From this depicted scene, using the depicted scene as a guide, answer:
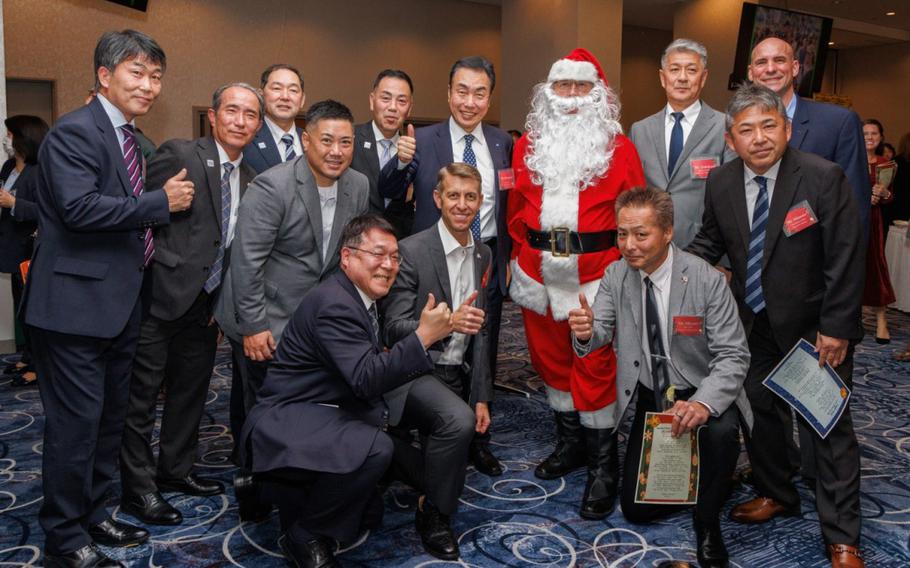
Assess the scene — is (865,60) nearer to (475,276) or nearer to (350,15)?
(350,15)

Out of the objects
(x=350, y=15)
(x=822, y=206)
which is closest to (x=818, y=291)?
(x=822, y=206)

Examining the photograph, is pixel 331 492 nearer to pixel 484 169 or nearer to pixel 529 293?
pixel 529 293

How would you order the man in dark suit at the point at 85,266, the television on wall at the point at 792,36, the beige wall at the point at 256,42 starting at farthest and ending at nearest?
the beige wall at the point at 256,42 < the television on wall at the point at 792,36 < the man in dark suit at the point at 85,266

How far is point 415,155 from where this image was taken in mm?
3600

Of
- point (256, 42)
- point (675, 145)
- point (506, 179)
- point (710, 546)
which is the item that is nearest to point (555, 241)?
point (506, 179)

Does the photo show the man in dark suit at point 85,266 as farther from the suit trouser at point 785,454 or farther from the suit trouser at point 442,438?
the suit trouser at point 785,454

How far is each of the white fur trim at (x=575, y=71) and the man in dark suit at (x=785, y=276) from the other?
0.86 metres

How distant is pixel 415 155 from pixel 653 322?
1.42 metres

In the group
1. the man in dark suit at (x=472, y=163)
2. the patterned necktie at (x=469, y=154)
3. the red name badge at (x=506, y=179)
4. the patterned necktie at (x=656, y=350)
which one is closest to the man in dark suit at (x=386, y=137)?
the man in dark suit at (x=472, y=163)

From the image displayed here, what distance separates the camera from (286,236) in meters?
2.97

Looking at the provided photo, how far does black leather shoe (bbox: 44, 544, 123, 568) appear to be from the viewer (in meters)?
2.46

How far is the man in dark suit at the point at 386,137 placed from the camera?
389 cm

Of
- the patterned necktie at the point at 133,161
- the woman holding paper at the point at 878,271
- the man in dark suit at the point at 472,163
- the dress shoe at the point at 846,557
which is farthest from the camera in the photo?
the woman holding paper at the point at 878,271

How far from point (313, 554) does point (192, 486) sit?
93 centimetres
